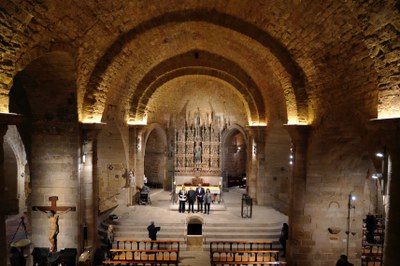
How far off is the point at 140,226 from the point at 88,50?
7.86 m

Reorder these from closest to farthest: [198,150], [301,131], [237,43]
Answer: [301,131] < [237,43] < [198,150]

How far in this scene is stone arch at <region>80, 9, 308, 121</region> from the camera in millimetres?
9789

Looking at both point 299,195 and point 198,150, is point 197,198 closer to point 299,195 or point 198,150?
point 198,150

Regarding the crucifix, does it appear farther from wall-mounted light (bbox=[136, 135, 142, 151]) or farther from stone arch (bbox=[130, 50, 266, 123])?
stone arch (bbox=[130, 50, 266, 123])

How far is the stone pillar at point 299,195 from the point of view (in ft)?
32.6

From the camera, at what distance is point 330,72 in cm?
840

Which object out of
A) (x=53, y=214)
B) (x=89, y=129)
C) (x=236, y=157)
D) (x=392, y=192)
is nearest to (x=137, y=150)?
(x=89, y=129)

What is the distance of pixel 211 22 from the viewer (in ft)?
33.3

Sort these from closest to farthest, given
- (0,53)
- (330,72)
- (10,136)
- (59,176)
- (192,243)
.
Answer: (0,53), (330,72), (59,176), (192,243), (10,136)

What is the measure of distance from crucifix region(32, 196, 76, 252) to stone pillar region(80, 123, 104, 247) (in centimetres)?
91

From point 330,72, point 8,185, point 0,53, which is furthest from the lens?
point 8,185

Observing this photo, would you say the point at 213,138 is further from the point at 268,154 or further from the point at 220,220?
the point at 220,220

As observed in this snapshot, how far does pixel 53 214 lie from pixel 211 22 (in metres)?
8.10

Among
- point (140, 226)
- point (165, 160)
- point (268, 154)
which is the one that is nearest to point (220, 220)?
point (140, 226)
